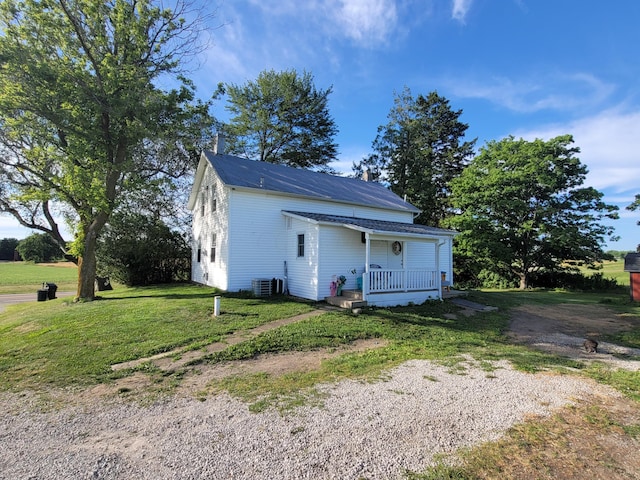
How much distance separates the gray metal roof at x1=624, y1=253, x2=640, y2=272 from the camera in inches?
628

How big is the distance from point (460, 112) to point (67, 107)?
3245 cm

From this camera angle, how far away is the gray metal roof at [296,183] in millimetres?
15000

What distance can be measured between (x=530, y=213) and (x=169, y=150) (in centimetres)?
2400

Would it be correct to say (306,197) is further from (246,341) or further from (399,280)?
(246,341)

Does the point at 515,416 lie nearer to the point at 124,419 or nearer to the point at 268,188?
the point at 124,419

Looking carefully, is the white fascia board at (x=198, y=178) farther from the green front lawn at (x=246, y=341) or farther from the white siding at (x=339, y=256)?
the white siding at (x=339, y=256)

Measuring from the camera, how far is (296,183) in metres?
16.8

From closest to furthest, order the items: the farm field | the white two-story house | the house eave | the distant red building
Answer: the farm field, the white two-story house, the house eave, the distant red building

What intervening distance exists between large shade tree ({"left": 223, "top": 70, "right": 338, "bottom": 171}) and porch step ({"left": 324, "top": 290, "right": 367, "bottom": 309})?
20345 millimetres

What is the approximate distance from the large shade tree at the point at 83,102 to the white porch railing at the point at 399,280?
10898 millimetres

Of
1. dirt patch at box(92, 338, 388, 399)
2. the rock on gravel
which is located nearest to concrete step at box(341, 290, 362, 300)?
dirt patch at box(92, 338, 388, 399)

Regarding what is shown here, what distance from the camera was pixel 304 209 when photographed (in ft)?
51.7

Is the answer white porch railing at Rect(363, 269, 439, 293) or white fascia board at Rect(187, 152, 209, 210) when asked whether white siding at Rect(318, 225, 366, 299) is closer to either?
white porch railing at Rect(363, 269, 439, 293)

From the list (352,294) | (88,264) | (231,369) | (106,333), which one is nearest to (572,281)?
(352,294)
